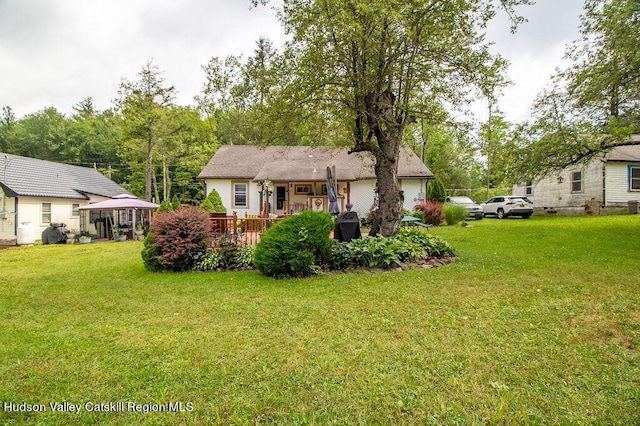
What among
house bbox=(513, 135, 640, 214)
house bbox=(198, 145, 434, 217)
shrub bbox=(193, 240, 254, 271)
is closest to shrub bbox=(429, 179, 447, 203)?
house bbox=(198, 145, 434, 217)

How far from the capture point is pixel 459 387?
2529mm

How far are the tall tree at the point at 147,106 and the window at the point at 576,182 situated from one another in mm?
28125

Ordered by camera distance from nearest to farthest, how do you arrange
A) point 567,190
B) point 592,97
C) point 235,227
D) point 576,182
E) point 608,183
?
point 235,227, point 592,97, point 608,183, point 576,182, point 567,190

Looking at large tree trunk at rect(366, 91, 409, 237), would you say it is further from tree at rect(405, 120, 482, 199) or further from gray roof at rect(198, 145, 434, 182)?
tree at rect(405, 120, 482, 199)

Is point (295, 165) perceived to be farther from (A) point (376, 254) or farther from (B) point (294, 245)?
(B) point (294, 245)

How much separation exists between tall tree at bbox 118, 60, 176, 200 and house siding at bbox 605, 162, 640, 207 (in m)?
29.0

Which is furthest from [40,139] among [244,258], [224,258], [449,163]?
[449,163]

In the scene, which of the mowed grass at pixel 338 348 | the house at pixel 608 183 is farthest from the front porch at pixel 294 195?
the mowed grass at pixel 338 348

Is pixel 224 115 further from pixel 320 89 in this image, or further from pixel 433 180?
pixel 320 89

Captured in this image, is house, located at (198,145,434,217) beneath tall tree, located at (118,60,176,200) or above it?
beneath

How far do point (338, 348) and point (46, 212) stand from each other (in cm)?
1918

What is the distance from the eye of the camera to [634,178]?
59.6 feet

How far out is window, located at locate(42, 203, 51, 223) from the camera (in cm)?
1565

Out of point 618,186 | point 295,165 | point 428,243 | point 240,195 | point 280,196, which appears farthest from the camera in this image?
point 240,195
